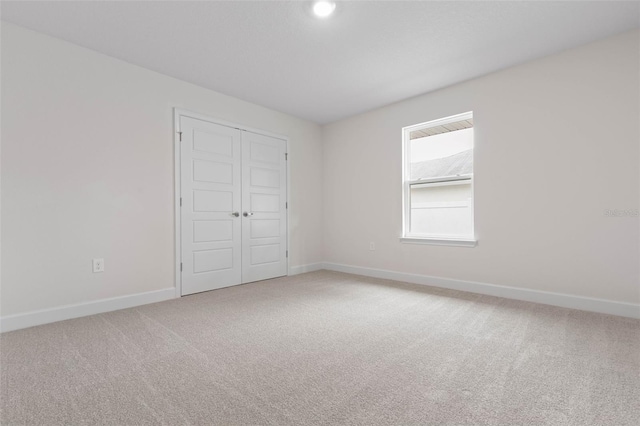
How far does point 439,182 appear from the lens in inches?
158

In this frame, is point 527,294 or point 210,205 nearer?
point 527,294

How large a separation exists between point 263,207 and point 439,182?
256cm

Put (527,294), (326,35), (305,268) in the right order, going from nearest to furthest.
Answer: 1. (326,35)
2. (527,294)
3. (305,268)

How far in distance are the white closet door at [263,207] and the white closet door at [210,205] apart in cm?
12

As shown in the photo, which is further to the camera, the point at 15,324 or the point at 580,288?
the point at 580,288

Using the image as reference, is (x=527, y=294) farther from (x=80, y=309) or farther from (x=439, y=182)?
(x=80, y=309)

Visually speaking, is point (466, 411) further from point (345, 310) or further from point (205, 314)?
point (205, 314)

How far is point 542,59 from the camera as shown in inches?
122

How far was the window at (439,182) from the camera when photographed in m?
3.78

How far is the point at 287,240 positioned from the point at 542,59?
395 cm

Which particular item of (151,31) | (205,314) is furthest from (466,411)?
(151,31)

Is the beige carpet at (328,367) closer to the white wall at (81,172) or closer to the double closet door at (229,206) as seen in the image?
the white wall at (81,172)

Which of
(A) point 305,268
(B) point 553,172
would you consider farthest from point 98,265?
(B) point 553,172

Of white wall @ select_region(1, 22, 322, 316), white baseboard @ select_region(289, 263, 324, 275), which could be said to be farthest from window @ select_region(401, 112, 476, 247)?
white wall @ select_region(1, 22, 322, 316)
